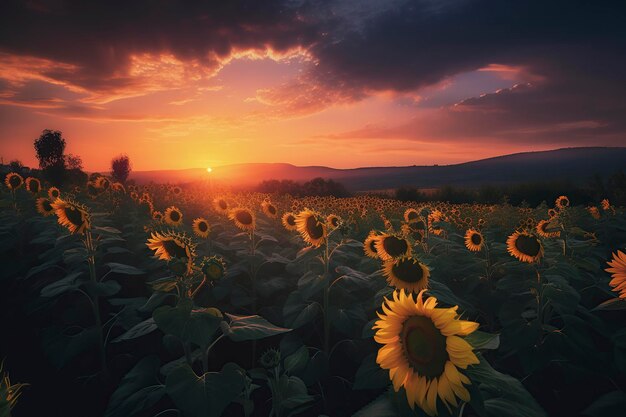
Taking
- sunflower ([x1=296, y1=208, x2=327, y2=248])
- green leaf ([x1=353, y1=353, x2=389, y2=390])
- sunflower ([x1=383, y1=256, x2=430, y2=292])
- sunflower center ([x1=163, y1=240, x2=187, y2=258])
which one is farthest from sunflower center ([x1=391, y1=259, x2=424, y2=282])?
sunflower center ([x1=163, y1=240, x2=187, y2=258])

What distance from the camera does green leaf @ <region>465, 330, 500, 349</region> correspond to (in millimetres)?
1570

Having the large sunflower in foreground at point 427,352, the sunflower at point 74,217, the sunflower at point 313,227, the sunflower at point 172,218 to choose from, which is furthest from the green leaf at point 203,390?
the sunflower at point 172,218

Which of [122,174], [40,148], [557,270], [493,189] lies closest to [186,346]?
[557,270]

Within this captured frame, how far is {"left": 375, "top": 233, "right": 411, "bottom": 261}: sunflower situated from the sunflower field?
0.06ft

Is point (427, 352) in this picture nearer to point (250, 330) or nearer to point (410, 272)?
point (250, 330)

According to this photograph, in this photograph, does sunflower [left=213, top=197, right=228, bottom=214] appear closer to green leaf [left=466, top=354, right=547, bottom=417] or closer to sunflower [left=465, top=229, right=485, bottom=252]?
sunflower [left=465, top=229, right=485, bottom=252]

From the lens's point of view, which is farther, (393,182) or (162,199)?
(393,182)

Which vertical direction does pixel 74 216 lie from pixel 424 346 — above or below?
above

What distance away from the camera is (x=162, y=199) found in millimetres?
11266

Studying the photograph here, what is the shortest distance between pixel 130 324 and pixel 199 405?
2056 millimetres

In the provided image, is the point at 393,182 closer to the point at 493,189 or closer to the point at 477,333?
the point at 493,189

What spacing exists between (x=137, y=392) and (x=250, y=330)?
44.3 inches

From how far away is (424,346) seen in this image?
1664 millimetres

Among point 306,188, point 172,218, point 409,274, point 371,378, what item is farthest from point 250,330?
point 306,188
